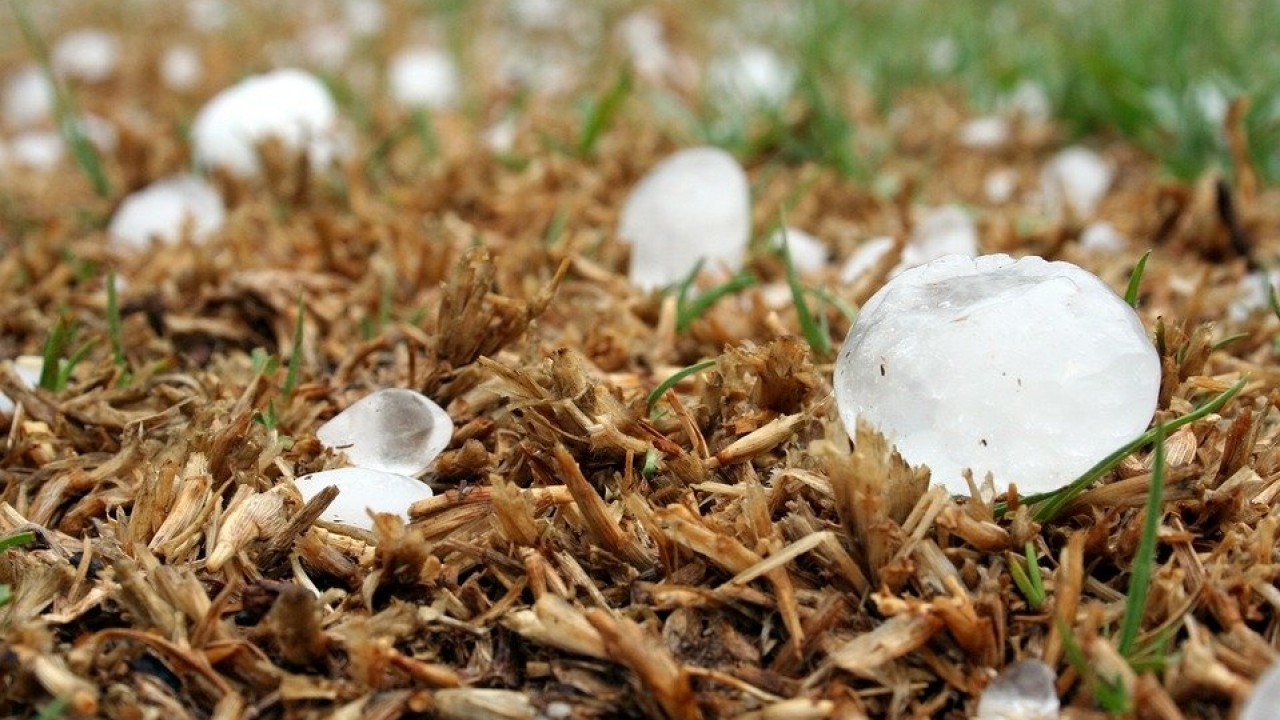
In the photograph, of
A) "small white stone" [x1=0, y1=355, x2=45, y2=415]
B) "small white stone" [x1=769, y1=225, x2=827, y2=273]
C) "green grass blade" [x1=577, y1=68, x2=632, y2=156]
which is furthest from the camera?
"green grass blade" [x1=577, y1=68, x2=632, y2=156]

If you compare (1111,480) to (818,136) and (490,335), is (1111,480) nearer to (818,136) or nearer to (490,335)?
(490,335)

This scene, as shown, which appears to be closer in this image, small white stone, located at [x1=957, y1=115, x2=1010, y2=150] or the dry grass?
the dry grass

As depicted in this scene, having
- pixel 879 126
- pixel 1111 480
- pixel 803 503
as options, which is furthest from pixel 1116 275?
pixel 879 126

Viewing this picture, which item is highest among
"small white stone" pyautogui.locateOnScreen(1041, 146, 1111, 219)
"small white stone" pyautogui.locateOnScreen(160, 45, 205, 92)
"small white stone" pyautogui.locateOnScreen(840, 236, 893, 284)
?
"small white stone" pyautogui.locateOnScreen(160, 45, 205, 92)

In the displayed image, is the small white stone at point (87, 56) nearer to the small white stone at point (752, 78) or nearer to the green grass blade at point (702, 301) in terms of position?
the small white stone at point (752, 78)

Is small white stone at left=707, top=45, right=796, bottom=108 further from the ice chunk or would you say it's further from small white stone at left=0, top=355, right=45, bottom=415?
the ice chunk

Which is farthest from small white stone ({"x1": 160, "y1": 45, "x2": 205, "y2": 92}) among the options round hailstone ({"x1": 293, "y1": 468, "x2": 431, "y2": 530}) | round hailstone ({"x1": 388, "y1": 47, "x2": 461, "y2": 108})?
round hailstone ({"x1": 293, "y1": 468, "x2": 431, "y2": 530})

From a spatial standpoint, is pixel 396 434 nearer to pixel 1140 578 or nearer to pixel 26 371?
pixel 26 371

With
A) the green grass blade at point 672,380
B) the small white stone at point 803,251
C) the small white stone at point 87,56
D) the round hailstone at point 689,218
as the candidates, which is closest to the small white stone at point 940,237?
the small white stone at point 803,251
